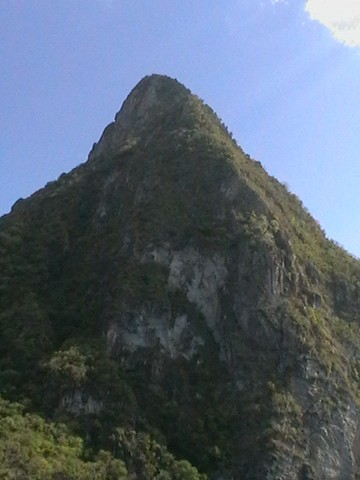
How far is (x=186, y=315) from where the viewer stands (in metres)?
59.5

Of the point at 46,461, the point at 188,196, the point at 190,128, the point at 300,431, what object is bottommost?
the point at 46,461

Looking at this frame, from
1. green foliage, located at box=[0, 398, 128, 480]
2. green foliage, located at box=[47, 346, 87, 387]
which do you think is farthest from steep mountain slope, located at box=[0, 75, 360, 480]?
green foliage, located at box=[0, 398, 128, 480]

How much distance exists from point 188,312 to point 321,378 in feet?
36.1

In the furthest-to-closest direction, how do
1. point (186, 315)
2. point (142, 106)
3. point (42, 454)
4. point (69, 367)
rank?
point (142, 106)
point (186, 315)
point (69, 367)
point (42, 454)

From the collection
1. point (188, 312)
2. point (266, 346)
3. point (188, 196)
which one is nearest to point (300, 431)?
point (266, 346)

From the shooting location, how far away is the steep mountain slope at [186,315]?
52219 millimetres

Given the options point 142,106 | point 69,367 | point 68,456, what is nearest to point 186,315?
point 69,367

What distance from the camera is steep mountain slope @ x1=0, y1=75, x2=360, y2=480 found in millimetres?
52219

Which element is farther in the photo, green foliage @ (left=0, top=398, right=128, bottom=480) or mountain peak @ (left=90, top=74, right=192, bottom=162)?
mountain peak @ (left=90, top=74, right=192, bottom=162)

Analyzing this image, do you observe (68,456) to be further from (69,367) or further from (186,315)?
(186,315)

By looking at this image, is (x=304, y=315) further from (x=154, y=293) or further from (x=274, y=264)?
(x=154, y=293)

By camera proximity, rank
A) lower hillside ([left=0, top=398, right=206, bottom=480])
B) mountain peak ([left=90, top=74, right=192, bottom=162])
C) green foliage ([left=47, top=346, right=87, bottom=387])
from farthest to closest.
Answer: mountain peak ([left=90, top=74, right=192, bottom=162]) → green foliage ([left=47, top=346, right=87, bottom=387]) → lower hillside ([left=0, top=398, right=206, bottom=480])

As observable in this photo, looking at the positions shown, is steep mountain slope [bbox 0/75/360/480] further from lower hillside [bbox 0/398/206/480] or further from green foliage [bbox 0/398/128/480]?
green foliage [bbox 0/398/128/480]

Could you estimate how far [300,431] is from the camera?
178 ft
